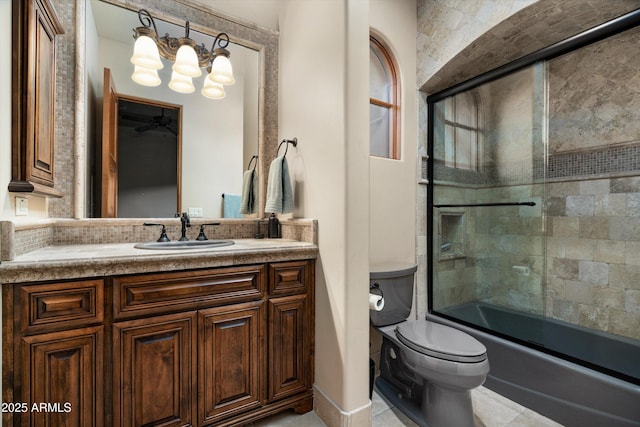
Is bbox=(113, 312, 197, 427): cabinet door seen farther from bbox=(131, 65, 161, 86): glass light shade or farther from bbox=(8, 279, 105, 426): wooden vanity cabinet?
bbox=(131, 65, 161, 86): glass light shade

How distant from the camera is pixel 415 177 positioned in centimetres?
226

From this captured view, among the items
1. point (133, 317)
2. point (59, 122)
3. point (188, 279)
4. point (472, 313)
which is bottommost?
point (472, 313)

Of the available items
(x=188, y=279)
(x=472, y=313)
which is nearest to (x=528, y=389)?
(x=472, y=313)

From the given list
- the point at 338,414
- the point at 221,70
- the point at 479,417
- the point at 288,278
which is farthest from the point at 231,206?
the point at 479,417

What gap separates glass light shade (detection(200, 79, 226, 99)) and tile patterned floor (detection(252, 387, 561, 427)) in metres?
1.93

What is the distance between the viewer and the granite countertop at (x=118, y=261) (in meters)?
0.93

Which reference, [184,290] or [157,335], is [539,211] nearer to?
[184,290]

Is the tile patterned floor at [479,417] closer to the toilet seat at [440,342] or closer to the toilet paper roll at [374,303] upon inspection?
the toilet seat at [440,342]

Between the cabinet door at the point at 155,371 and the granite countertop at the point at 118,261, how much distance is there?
8.4 inches

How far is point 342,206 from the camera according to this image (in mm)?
1387

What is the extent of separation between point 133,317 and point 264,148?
1.31 m

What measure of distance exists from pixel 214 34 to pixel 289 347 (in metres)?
2.00

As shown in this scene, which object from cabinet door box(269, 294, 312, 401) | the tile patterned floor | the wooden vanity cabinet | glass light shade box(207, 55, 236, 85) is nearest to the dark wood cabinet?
Result: the wooden vanity cabinet

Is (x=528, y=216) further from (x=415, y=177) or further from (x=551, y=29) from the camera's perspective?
(x=551, y=29)
